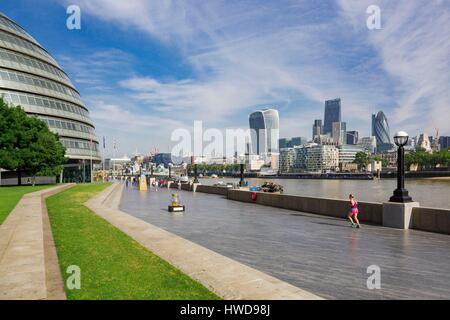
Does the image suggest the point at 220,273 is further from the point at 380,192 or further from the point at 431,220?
the point at 380,192

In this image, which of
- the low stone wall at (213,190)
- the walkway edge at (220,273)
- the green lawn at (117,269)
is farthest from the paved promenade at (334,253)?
the low stone wall at (213,190)

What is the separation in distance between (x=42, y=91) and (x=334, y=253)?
7612 cm

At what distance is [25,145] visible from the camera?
168 ft

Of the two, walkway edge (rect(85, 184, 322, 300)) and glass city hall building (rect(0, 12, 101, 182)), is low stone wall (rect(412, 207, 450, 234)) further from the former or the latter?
glass city hall building (rect(0, 12, 101, 182))

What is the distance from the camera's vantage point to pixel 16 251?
9.63 metres

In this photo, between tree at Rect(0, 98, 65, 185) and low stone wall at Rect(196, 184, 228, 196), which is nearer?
low stone wall at Rect(196, 184, 228, 196)

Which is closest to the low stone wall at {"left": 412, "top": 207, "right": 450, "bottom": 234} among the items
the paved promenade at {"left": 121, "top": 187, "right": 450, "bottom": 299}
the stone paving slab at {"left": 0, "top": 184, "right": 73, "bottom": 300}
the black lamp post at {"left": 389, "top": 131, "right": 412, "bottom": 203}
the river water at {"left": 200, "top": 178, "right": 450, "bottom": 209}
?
the paved promenade at {"left": 121, "top": 187, "right": 450, "bottom": 299}

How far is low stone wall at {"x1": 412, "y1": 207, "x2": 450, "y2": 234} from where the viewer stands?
581 inches

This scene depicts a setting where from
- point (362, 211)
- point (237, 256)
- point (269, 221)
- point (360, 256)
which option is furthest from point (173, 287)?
point (362, 211)

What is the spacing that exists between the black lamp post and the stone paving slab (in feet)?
49.3

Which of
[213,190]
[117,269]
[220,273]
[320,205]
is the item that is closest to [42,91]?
[213,190]

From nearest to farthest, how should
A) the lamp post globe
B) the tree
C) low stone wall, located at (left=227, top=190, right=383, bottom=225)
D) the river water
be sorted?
the lamp post globe, low stone wall, located at (left=227, top=190, right=383, bottom=225), the tree, the river water

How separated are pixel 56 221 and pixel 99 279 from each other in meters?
9.97
